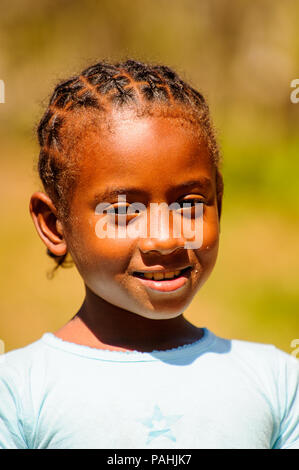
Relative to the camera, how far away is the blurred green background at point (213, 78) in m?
3.96

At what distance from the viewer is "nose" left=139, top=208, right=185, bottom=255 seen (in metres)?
1.42

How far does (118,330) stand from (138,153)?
475 mm

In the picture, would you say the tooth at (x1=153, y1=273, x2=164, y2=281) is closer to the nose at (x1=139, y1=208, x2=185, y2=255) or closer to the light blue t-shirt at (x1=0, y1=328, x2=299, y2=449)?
the nose at (x1=139, y1=208, x2=185, y2=255)

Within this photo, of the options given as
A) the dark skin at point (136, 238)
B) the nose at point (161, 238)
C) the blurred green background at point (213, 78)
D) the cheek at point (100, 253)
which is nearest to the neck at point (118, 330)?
the dark skin at point (136, 238)

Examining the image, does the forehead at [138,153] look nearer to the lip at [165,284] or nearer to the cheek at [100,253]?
the cheek at [100,253]

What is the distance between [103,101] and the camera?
1.52 metres

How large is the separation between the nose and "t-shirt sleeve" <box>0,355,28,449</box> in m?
0.47

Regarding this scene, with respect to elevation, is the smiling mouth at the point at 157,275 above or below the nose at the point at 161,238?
below

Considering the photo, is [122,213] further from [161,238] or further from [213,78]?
[213,78]

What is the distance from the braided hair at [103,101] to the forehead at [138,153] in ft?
0.14

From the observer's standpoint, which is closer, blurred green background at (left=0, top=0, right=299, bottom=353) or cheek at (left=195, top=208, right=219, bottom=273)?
cheek at (left=195, top=208, right=219, bottom=273)

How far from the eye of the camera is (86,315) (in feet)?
5.42

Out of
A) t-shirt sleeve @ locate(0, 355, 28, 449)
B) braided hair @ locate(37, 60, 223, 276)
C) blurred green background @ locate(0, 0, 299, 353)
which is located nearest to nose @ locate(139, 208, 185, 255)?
braided hair @ locate(37, 60, 223, 276)
